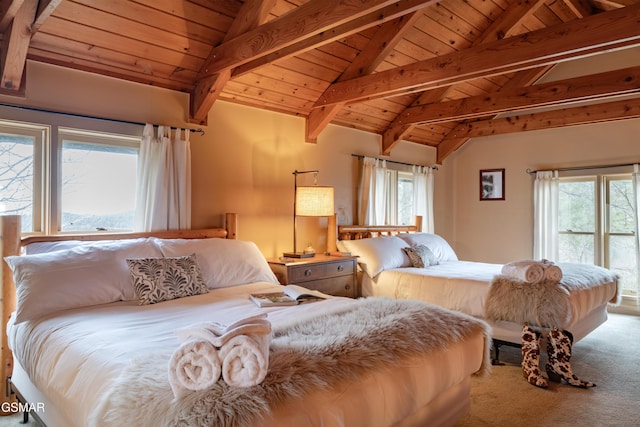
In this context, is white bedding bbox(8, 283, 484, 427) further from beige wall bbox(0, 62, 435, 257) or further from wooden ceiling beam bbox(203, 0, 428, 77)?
wooden ceiling beam bbox(203, 0, 428, 77)

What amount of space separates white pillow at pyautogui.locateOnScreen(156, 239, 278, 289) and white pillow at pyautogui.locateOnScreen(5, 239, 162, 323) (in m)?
0.34

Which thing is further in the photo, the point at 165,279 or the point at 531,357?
the point at 531,357

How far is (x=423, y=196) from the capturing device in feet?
19.3

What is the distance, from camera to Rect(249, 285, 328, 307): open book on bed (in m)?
2.37

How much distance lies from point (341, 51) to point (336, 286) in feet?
7.33

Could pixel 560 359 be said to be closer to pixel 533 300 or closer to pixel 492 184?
pixel 533 300

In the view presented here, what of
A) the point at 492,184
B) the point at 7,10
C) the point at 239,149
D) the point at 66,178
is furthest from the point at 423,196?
the point at 7,10

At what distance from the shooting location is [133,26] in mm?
2873

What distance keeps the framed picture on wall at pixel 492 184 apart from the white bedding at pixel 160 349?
4427mm

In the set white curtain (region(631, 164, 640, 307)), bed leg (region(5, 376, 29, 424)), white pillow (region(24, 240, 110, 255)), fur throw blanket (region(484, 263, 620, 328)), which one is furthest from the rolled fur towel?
bed leg (region(5, 376, 29, 424))

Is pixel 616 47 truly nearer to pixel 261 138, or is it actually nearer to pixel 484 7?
pixel 484 7

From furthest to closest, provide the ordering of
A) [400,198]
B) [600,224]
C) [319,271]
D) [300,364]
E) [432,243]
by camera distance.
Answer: [400,198] → [600,224] → [432,243] → [319,271] → [300,364]

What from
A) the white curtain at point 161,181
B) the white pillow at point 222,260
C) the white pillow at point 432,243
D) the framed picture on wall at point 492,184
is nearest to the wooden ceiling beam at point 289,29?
the white curtain at point 161,181

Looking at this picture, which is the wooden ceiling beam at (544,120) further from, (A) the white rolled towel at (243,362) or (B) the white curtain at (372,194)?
(A) the white rolled towel at (243,362)
